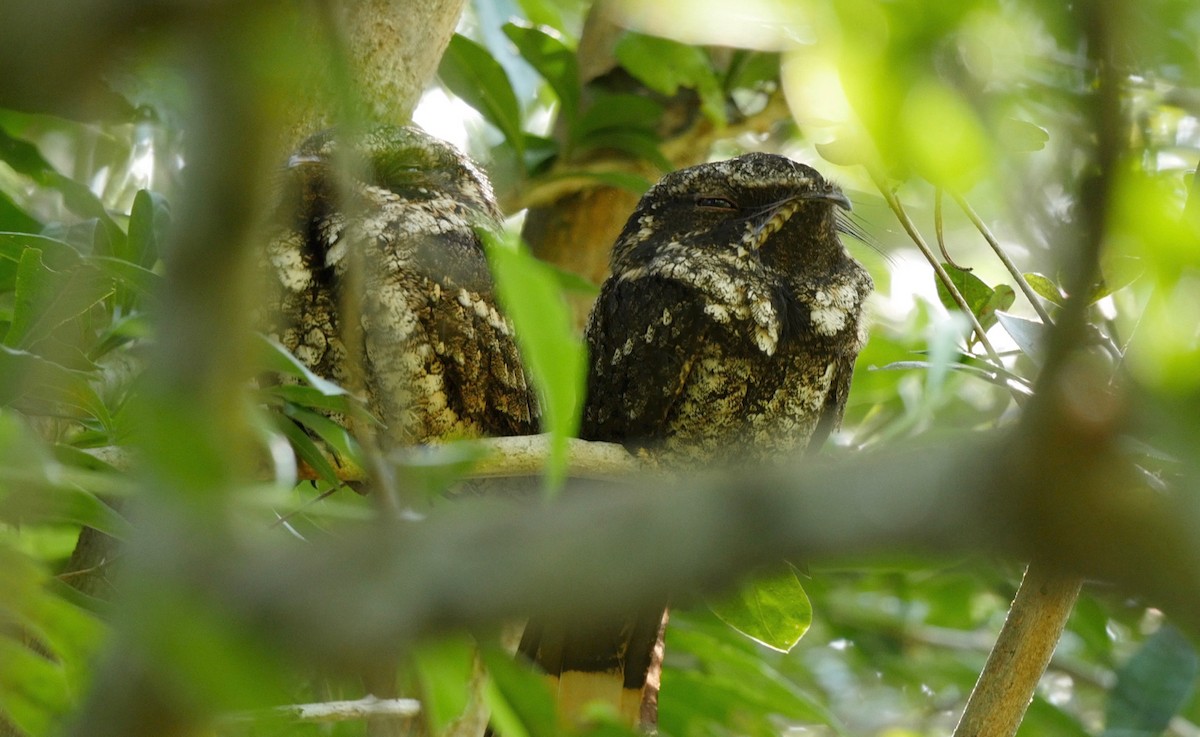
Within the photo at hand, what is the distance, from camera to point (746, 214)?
2.40 m

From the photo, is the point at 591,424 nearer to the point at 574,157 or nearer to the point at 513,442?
the point at 513,442

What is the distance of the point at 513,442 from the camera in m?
1.65

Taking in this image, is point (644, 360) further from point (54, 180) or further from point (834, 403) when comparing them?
point (54, 180)

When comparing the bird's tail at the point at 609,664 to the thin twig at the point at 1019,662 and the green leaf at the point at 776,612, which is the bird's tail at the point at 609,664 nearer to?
Result: the green leaf at the point at 776,612

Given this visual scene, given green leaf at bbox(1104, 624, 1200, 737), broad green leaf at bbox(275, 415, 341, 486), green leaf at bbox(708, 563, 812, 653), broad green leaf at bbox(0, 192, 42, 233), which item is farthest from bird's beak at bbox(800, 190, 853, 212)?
broad green leaf at bbox(0, 192, 42, 233)

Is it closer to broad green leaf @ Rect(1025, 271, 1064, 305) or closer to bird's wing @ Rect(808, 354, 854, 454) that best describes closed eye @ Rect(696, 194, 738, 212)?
bird's wing @ Rect(808, 354, 854, 454)

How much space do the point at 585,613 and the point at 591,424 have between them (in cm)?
177

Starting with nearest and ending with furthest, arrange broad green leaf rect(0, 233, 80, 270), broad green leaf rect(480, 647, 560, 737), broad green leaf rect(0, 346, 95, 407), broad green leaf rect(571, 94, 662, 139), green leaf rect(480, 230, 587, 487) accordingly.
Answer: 1. green leaf rect(480, 230, 587, 487)
2. broad green leaf rect(480, 647, 560, 737)
3. broad green leaf rect(0, 346, 95, 407)
4. broad green leaf rect(0, 233, 80, 270)
5. broad green leaf rect(571, 94, 662, 139)

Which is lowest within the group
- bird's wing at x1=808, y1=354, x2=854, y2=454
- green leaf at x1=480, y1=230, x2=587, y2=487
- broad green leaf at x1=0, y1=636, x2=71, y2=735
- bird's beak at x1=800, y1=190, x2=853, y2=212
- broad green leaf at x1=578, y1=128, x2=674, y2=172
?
broad green leaf at x1=0, y1=636, x2=71, y2=735

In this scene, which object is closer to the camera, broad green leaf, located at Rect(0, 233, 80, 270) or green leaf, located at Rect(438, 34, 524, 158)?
broad green leaf, located at Rect(0, 233, 80, 270)

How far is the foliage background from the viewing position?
0.57 m

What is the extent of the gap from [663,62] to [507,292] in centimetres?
235

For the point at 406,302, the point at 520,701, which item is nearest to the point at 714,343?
the point at 406,302

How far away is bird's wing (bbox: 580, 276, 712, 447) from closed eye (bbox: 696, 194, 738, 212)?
0.25 m
